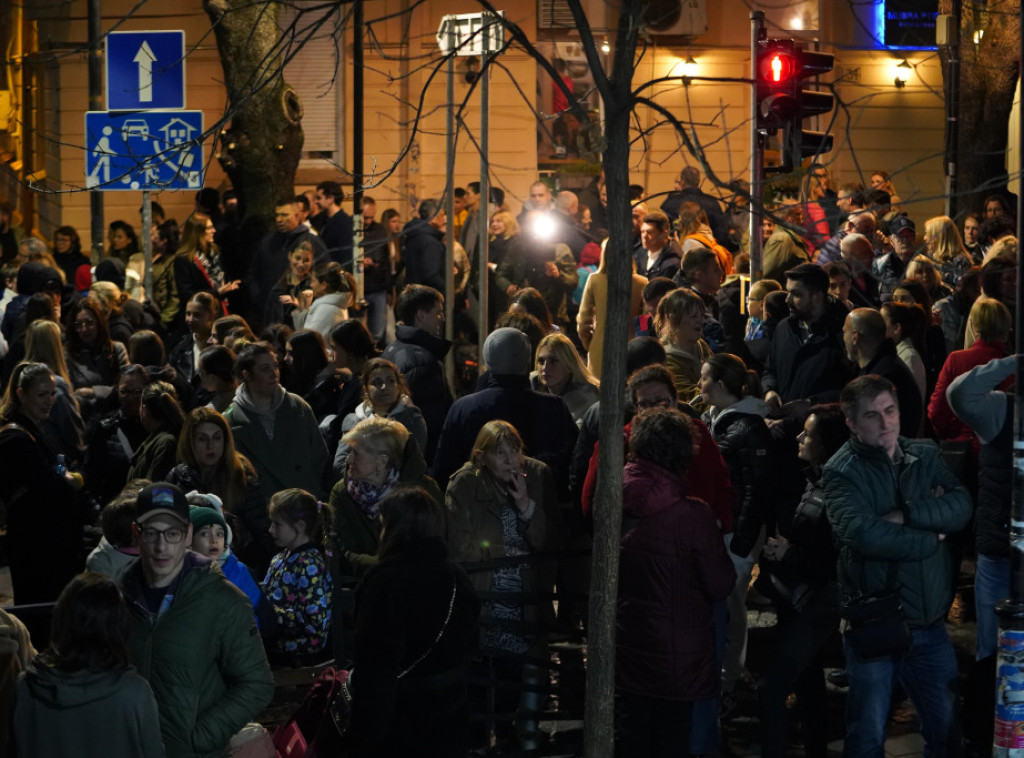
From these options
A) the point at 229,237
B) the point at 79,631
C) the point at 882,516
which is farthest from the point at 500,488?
the point at 229,237

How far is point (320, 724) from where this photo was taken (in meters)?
6.22

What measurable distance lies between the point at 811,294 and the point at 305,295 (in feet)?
16.3

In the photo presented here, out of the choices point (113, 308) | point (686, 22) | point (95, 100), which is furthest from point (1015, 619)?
point (686, 22)

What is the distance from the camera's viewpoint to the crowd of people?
5.73 meters

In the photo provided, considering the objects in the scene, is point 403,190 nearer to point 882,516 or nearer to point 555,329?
point 555,329

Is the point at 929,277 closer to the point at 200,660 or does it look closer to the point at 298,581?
the point at 298,581

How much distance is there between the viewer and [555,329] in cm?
1170

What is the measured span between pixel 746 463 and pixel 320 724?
2681mm

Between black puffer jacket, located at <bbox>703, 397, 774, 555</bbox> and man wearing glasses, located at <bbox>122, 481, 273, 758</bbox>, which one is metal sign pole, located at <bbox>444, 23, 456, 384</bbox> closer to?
black puffer jacket, located at <bbox>703, 397, 774, 555</bbox>

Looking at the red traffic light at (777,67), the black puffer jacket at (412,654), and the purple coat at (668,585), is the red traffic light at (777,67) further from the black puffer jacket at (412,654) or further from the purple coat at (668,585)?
the black puffer jacket at (412,654)

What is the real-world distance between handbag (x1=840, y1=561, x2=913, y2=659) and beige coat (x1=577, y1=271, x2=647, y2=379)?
169 inches

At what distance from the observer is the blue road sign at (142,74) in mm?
12562

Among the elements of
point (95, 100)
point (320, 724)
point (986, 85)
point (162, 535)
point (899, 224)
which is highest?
Result: point (986, 85)

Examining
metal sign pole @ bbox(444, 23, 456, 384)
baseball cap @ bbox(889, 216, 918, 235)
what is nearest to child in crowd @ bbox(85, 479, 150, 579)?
metal sign pole @ bbox(444, 23, 456, 384)
